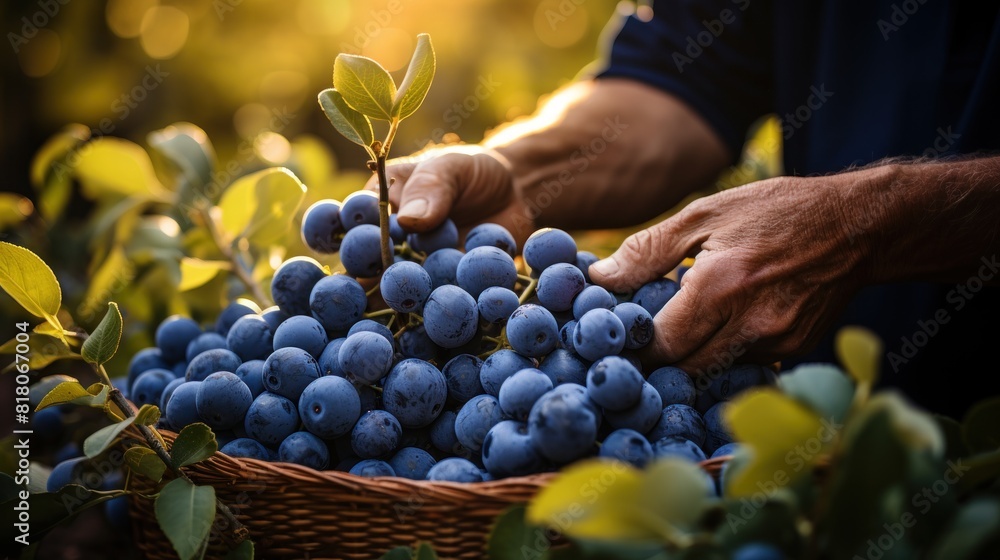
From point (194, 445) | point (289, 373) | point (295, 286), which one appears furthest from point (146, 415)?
point (295, 286)

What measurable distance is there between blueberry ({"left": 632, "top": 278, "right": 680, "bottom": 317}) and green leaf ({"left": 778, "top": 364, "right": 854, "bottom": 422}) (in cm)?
36

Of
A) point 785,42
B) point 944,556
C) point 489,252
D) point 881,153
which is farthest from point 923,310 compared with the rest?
point 944,556

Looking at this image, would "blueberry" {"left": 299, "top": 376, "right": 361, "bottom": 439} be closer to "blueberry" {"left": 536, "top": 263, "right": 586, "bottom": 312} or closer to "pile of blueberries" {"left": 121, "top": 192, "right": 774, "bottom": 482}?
"pile of blueberries" {"left": 121, "top": 192, "right": 774, "bottom": 482}

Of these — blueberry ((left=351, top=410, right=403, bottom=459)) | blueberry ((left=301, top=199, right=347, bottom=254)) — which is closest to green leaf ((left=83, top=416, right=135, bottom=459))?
blueberry ((left=351, top=410, right=403, bottom=459))

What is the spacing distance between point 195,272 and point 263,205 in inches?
6.9

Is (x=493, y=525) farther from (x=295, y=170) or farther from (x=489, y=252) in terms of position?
(x=295, y=170)

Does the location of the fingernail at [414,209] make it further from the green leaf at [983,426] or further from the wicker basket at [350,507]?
the green leaf at [983,426]

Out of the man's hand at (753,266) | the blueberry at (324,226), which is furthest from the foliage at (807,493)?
the blueberry at (324,226)

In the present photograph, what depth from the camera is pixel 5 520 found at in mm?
759

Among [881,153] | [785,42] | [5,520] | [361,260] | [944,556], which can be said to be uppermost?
[785,42]

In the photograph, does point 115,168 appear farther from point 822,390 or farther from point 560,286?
point 822,390

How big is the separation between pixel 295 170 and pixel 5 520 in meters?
0.98

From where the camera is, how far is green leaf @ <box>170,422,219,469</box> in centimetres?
72

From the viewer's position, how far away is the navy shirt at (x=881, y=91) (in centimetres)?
128
